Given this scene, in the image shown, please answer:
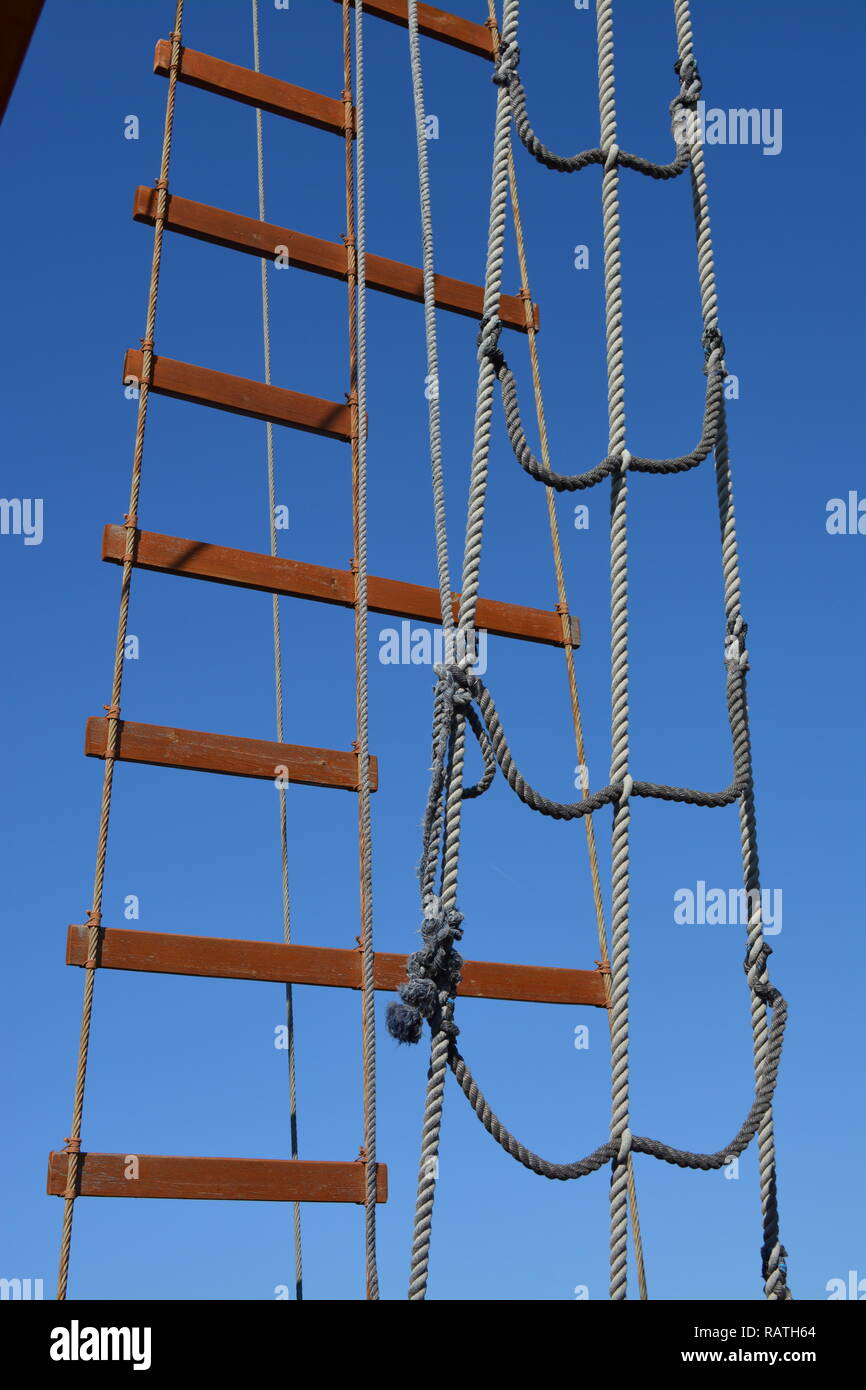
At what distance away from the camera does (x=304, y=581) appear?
247 inches

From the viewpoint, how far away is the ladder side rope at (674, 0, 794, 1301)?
8.23 feet

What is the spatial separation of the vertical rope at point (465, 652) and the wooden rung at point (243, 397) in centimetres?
348

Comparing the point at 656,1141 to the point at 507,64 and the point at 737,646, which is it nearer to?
the point at 737,646

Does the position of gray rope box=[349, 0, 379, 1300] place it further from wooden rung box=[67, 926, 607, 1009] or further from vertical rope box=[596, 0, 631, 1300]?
vertical rope box=[596, 0, 631, 1300]

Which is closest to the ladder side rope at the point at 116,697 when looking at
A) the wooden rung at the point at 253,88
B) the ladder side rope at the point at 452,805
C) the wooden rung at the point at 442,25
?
the wooden rung at the point at 253,88

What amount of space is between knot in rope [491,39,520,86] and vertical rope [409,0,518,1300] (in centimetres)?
3

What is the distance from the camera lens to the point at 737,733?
2836 mm

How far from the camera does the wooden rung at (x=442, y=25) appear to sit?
726cm

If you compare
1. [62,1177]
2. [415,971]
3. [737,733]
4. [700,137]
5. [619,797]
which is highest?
[700,137]

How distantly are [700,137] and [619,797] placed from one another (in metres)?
1.56

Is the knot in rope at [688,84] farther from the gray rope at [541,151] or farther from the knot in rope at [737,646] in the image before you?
the knot in rope at [737,646]

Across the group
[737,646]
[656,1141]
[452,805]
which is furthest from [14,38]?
[656,1141]
